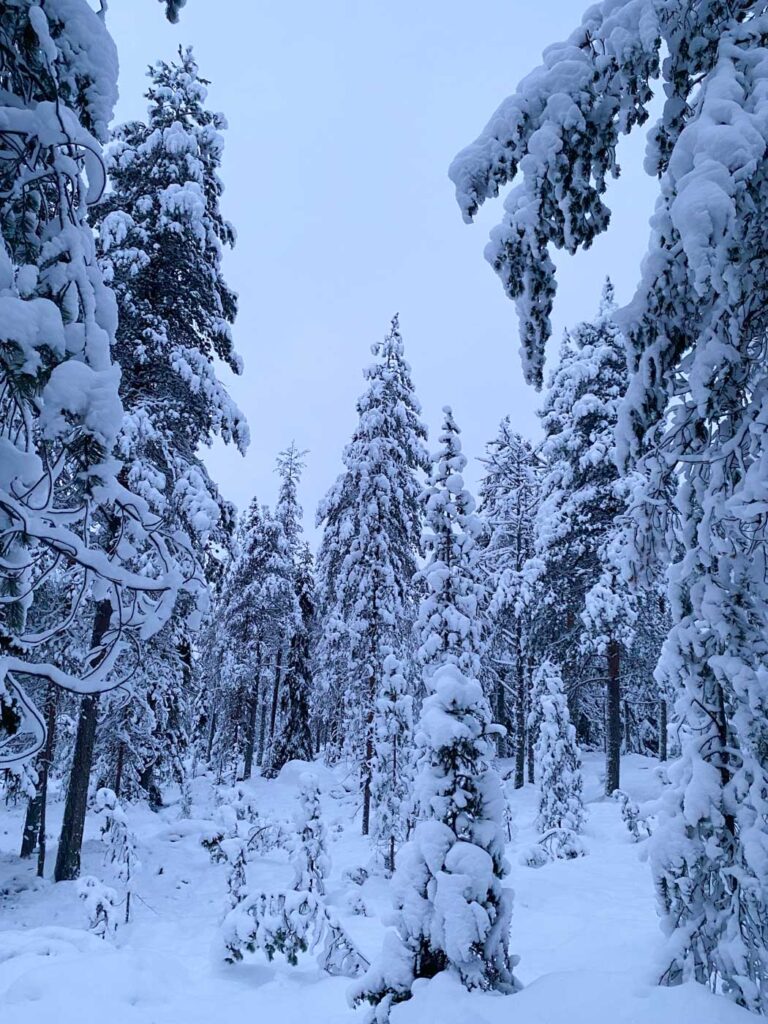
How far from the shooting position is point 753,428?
3650mm

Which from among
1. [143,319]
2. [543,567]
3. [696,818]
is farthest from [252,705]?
[696,818]

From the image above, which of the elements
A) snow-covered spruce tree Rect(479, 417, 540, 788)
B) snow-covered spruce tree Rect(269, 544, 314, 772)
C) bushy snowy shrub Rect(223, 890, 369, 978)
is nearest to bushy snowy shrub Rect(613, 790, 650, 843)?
snow-covered spruce tree Rect(479, 417, 540, 788)

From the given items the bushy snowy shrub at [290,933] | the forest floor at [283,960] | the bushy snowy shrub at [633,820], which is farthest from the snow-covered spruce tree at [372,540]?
the bushy snowy shrub at [290,933]

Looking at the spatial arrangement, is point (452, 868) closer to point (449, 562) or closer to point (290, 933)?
point (290, 933)

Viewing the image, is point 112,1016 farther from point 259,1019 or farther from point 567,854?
point 567,854

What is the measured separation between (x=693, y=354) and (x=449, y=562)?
407 cm

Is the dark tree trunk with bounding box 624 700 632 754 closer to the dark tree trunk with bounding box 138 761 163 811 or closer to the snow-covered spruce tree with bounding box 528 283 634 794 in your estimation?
the snow-covered spruce tree with bounding box 528 283 634 794

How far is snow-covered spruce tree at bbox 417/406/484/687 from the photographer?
7113mm

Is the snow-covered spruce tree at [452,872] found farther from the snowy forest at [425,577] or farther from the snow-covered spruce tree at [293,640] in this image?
the snow-covered spruce tree at [293,640]

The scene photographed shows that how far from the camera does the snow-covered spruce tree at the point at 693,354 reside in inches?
138

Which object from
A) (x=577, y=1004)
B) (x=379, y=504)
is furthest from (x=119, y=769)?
(x=577, y=1004)

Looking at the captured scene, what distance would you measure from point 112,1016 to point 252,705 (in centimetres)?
2218

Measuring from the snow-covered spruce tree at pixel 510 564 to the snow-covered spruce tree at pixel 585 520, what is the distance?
1.08m

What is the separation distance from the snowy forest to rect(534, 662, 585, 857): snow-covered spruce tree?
3.1 inches
